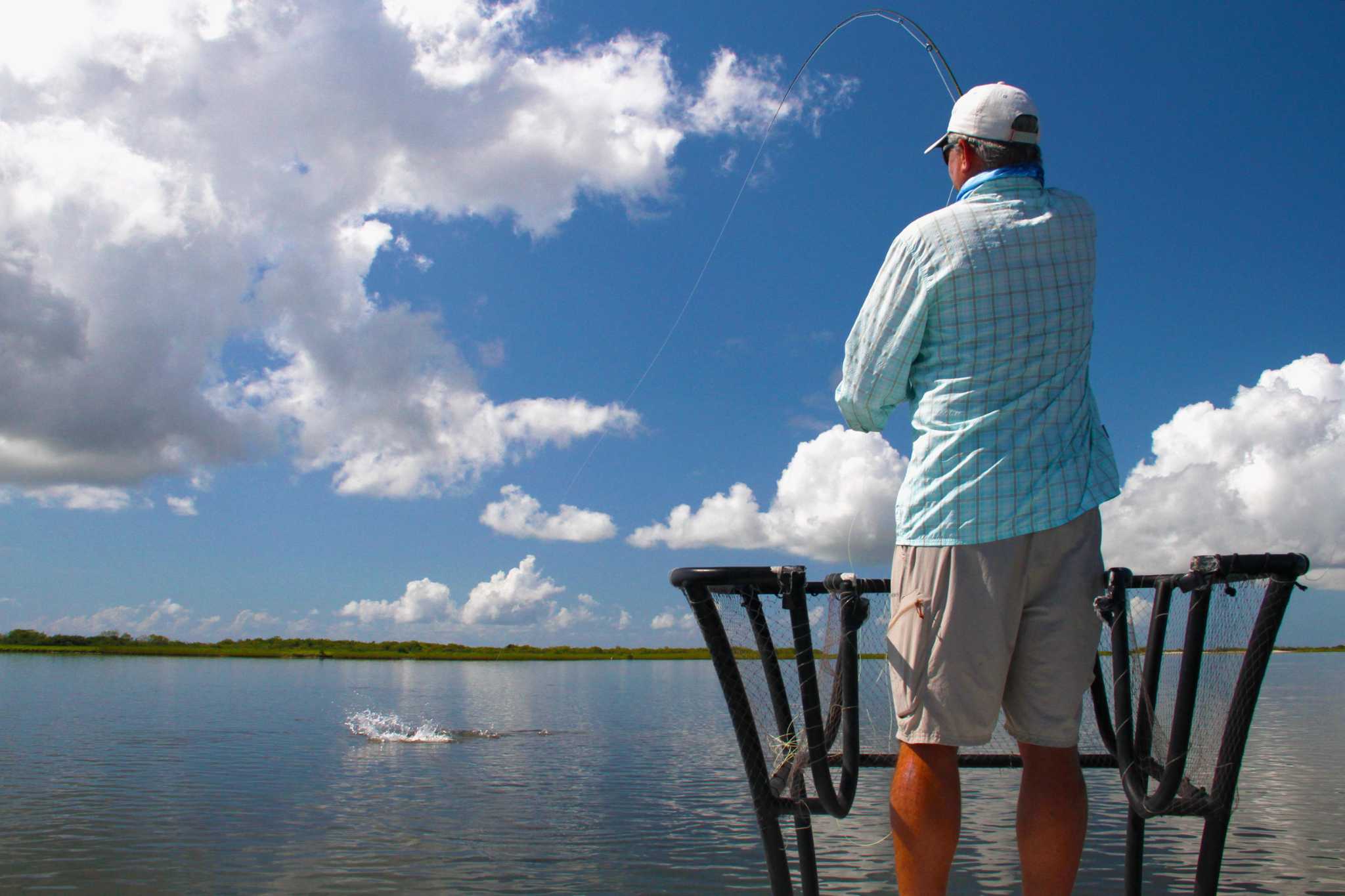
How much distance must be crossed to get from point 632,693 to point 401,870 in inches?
1156

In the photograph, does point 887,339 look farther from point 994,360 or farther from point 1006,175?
point 1006,175

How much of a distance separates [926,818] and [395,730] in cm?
1873

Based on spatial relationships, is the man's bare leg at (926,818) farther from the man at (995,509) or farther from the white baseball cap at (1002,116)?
the white baseball cap at (1002,116)

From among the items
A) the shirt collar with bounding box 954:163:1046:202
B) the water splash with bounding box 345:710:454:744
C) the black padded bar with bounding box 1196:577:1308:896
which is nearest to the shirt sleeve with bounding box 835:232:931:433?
the shirt collar with bounding box 954:163:1046:202

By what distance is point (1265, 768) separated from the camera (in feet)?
39.9

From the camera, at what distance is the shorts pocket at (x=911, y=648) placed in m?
2.19

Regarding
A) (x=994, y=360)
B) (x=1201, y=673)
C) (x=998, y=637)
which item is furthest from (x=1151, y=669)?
(x=994, y=360)

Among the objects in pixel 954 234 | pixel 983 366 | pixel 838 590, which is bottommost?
pixel 838 590

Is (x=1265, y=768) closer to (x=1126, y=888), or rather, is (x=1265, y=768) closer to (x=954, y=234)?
(x=1126, y=888)

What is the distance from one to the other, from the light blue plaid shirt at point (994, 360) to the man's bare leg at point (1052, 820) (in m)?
0.63

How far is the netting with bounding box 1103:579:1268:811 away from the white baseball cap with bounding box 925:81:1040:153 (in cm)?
144

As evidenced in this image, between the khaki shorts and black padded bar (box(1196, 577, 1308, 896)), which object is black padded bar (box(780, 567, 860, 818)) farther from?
black padded bar (box(1196, 577, 1308, 896))

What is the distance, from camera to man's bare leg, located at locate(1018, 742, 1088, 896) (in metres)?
2.25

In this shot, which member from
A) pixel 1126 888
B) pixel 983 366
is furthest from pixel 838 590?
pixel 1126 888
